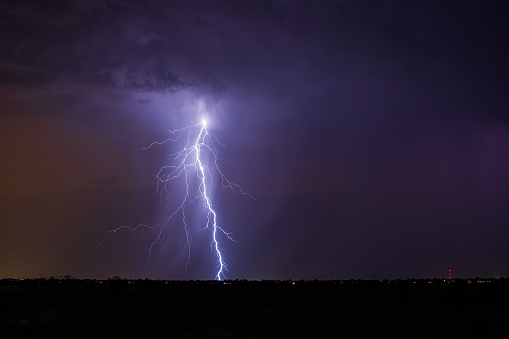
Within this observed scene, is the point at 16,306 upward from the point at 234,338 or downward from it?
upward

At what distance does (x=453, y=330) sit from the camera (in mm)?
24281

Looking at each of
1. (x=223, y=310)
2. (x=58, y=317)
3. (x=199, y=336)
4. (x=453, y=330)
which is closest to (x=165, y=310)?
(x=223, y=310)

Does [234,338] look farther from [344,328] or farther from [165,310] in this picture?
[165,310]

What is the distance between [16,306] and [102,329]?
1497 centimetres

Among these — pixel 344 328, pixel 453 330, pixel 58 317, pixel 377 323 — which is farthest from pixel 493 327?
pixel 58 317

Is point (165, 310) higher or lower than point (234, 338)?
higher

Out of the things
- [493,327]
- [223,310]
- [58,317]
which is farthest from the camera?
[223,310]

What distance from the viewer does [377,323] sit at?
26.4 metres

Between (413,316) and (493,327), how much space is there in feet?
17.7

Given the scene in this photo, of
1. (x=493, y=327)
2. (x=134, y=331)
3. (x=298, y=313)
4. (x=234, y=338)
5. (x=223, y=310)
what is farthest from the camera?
(x=223, y=310)

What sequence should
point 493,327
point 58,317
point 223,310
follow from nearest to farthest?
point 493,327 → point 58,317 → point 223,310

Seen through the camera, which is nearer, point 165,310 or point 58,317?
point 58,317

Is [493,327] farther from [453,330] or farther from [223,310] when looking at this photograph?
[223,310]

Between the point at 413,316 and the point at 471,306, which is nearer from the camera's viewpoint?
the point at 413,316
